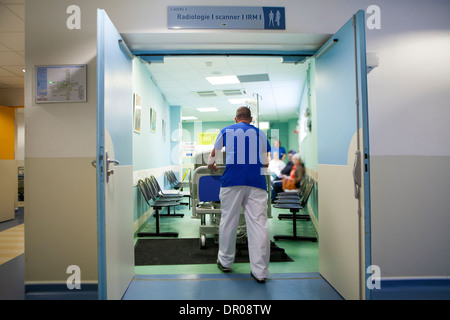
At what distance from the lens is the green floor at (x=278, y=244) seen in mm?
2684

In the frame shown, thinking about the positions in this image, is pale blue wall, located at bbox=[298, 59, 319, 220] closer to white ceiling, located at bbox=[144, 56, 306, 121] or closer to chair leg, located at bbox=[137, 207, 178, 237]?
white ceiling, located at bbox=[144, 56, 306, 121]

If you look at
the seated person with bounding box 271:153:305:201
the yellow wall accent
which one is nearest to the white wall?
the seated person with bounding box 271:153:305:201

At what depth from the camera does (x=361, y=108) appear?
172 cm

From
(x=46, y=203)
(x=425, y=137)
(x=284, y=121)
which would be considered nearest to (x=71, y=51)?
(x=46, y=203)

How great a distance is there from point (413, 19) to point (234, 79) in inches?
166

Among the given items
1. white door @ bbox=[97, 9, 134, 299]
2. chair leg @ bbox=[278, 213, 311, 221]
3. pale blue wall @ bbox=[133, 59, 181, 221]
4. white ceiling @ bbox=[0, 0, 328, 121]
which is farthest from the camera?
chair leg @ bbox=[278, 213, 311, 221]

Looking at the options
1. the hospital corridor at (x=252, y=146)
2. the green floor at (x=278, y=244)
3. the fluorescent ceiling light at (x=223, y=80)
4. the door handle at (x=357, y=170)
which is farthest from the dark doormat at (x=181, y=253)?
the fluorescent ceiling light at (x=223, y=80)

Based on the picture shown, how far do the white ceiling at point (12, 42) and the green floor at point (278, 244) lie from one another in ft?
10.6

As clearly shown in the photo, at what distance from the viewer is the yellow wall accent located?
216 inches

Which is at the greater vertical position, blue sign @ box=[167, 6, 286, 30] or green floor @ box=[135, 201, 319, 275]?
blue sign @ box=[167, 6, 286, 30]

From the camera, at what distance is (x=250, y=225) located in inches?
96.5

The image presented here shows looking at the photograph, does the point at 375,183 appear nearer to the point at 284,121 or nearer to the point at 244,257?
the point at 244,257

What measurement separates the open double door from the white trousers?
0.56 meters

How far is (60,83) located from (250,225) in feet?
6.76
